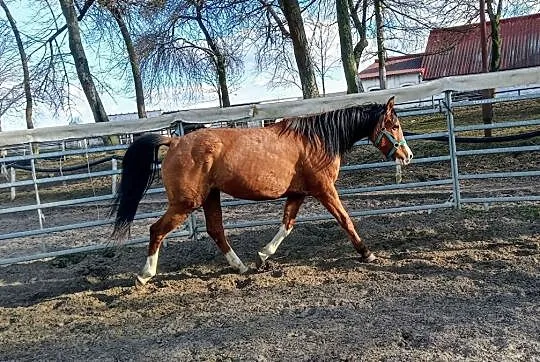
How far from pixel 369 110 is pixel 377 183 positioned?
409 centimetres

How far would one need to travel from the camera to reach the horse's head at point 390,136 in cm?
493

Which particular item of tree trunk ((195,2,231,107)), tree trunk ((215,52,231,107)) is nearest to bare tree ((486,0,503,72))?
tree trunk ((195,2,231,107))

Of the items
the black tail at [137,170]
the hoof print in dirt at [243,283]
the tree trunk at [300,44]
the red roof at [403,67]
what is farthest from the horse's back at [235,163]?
the red roof at [403,67]

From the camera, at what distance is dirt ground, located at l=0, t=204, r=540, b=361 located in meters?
3.03

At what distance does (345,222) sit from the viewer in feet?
15.4

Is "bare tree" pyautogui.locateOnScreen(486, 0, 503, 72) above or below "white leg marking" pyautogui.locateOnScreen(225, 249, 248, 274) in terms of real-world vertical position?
above

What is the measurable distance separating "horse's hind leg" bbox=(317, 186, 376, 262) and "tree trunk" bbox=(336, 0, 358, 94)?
7.86 metres

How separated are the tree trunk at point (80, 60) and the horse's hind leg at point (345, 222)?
40.7 ft

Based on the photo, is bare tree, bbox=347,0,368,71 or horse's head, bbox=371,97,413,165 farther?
bare tree, bbox=347,0,368,71

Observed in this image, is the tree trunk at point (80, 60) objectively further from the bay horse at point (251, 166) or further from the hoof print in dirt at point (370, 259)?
the hoof print in dirt at point (370, 259)

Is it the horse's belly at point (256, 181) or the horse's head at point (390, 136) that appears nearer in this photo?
the horse's belly at point (256, 181)

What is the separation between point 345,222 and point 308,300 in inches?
43.7

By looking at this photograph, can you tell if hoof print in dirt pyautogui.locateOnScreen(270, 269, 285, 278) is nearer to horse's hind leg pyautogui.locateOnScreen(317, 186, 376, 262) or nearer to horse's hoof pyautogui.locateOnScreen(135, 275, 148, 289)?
horse's hind leg pyautogui.locateOnScreen(317, 186, 376, 262)

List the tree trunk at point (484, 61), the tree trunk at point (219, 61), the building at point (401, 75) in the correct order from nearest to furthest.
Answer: the tree trunk at point (484, 61)
the tree trunk at point (219, 61)
the building at point (401, 75)
